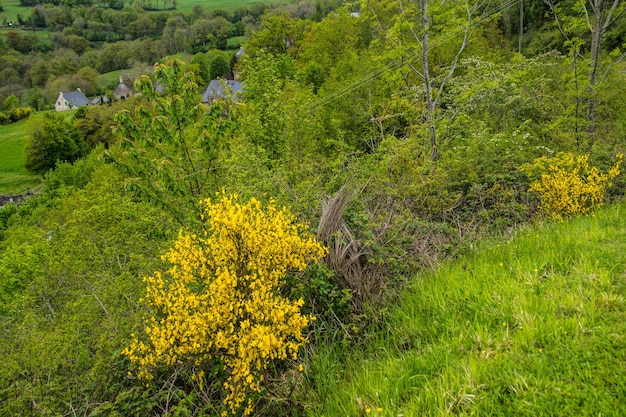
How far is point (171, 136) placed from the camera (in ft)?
25.2

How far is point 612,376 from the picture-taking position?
2113 mm

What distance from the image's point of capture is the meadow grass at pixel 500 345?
217 cm

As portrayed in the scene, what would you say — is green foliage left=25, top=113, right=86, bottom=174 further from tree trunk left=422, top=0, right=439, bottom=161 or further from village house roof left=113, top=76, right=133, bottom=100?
tree trunk left=422, top=0, right=439, bottom=161

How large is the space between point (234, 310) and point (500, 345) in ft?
6.44

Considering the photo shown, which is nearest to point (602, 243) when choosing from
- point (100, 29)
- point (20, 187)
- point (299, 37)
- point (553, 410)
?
point (553, 410)

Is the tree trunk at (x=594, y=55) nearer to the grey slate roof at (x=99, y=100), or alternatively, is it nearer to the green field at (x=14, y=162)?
the green field at (x=14, y=162)

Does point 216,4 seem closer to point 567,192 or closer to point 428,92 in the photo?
point 428,92

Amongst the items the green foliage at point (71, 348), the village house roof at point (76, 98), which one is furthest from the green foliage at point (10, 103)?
the green foliage at point (71, 348)

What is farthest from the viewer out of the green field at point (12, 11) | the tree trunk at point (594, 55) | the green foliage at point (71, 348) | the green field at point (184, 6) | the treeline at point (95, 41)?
the green field at point (184, 6)

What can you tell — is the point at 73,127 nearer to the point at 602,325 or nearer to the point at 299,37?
the point at 299,37

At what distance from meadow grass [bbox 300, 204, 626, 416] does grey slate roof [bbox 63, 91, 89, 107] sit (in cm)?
9633

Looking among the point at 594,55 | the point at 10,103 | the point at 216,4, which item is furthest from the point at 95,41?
the point at 594,55

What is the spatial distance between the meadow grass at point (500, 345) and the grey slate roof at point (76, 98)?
316 ft

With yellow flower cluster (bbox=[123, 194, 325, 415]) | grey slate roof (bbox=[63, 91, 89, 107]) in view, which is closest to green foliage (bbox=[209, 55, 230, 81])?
grey slate roof (bbox=[63, 91, 89, 107])
